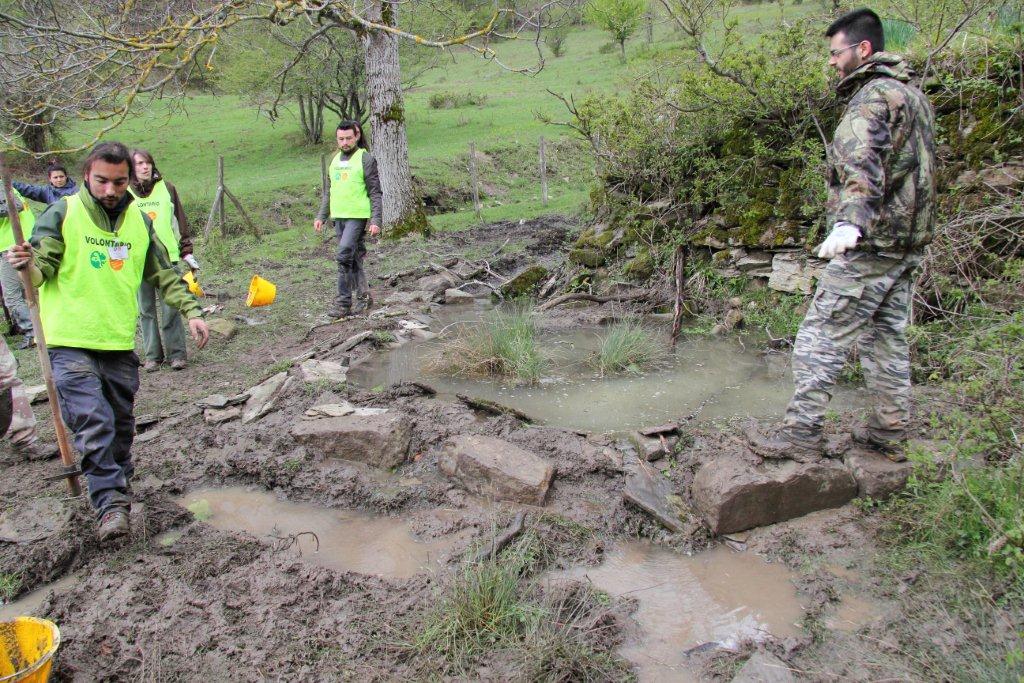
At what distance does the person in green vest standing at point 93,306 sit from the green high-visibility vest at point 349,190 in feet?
13.0

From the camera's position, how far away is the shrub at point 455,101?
2838 cm

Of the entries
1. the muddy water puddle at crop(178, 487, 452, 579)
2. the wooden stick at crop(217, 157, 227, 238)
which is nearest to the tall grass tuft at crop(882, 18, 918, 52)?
the muddy water puddle at crop(178, 487, 452, 579)

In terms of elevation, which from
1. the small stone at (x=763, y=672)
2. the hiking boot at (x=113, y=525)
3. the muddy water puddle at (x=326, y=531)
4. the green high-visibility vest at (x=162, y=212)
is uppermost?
the green high-visibility vest at (x=162, y=212)

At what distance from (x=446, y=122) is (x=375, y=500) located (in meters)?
23.3

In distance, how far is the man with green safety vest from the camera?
7.80m

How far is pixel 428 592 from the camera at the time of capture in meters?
3.22

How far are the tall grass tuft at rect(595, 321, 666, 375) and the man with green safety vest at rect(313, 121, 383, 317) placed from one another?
309 centimetres

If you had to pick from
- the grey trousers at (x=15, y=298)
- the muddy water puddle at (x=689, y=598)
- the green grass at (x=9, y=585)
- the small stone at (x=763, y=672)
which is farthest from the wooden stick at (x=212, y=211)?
the small stone at (x=763, y=672)

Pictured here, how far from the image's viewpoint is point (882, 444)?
3.97 metres

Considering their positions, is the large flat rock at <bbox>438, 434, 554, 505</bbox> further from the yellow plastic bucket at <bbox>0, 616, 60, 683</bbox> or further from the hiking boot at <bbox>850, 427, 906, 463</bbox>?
the yellow plastic bucket at <bbox>0, 616, 60, 683</bbox>

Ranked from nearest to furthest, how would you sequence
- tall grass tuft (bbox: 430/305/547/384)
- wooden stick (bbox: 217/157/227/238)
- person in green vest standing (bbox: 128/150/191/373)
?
tall grass tuft (bbox: 430/305/547/384)
person in green vest standing (bbox: 128/150/191/373)
wooden stick (bbox: 217/157/227/238)

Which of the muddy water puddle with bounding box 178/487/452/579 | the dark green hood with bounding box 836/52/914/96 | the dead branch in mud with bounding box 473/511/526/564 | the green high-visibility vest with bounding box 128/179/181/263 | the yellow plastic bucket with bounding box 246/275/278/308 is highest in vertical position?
the dark green hood with bounding box 836/52/914/96

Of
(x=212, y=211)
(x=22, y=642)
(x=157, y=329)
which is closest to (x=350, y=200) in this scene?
(x=157, y=329)

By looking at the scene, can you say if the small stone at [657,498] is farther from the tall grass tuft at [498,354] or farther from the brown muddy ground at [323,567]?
the tall grass tuft at [498,354]
